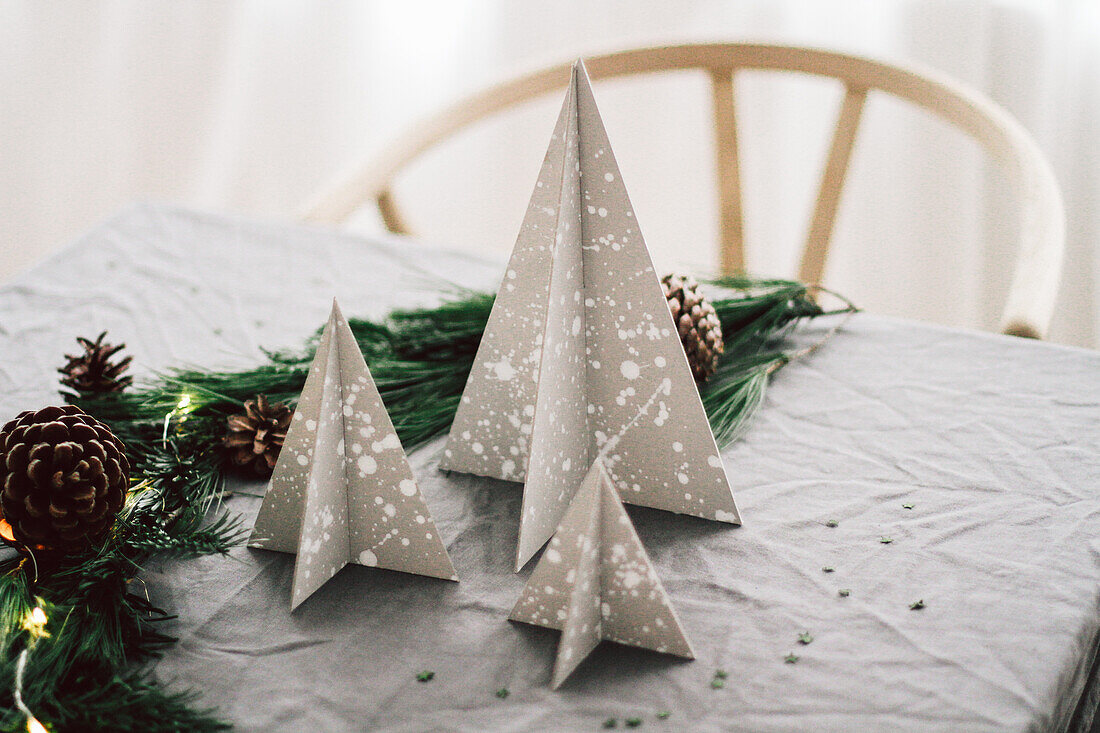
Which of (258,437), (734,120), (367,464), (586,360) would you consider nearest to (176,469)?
(258,437)

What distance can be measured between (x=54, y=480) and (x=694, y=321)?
17.6 inches

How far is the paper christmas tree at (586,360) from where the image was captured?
0.53 m

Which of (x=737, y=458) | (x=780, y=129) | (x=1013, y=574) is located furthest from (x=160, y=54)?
(x=1013, y=574)

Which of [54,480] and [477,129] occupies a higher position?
[477,129]

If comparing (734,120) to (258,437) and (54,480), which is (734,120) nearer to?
(258,437)

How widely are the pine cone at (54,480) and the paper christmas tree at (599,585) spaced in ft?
0.84

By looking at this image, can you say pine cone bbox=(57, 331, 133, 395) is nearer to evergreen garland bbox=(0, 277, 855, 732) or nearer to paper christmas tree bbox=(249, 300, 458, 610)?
evergreen garland bbox=(0, 277, 855, 732)

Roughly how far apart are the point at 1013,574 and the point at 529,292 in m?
0.33

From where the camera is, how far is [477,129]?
2.06 m

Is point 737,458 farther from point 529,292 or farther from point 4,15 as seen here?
point 4,15

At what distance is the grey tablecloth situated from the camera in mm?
454

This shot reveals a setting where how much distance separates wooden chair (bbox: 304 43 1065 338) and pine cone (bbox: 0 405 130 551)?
0.63 m

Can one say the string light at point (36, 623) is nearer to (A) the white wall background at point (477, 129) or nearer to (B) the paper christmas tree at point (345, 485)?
(B) the paper christmas tree at point (345, 485)

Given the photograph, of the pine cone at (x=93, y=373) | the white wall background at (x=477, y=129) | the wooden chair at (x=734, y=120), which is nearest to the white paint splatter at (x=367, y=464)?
the pine cone at (x=93, y=373)
